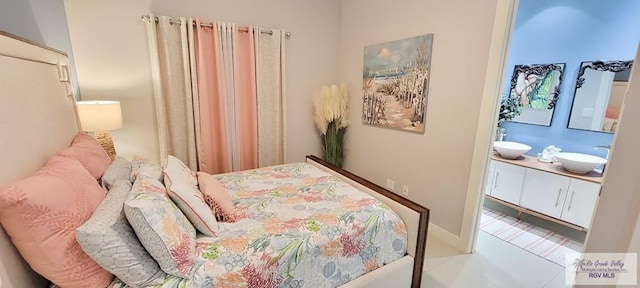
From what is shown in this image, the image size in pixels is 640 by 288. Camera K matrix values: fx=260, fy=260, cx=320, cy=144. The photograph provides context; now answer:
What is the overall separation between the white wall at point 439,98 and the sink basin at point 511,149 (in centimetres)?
85

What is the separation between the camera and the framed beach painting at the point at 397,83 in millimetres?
2400

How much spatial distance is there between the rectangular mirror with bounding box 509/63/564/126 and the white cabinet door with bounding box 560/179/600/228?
0.77 m

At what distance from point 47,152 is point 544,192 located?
3.76m

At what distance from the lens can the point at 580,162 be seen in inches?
90.3

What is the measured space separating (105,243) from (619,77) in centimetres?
382

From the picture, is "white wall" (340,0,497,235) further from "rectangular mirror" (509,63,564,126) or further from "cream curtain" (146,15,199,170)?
"cream curtain" (146,15,199,170)

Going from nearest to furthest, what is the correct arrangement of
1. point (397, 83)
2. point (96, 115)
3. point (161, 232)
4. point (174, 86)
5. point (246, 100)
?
point (161, 232)
point (96, 115)
point (174, 86)
point (397, 83)
point (246, 100)

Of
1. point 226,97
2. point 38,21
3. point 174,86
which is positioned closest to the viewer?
point 38,21

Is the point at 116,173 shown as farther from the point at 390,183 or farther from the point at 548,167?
the point at 548,167

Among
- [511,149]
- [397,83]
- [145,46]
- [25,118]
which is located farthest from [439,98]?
[145,46]

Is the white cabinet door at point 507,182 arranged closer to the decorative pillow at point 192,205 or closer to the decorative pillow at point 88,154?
the decorative pillow at point 192,205

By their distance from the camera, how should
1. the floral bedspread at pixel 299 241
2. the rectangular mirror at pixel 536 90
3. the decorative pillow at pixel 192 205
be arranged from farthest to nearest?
1. the rectangular mirror at pixel 536 90
2. the decorative pillow at pixel 192 205
3. the floral bedspread at pixel 299 241

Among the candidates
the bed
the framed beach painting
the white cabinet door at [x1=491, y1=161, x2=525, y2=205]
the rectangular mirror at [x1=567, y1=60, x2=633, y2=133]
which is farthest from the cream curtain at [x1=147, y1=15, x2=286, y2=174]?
the rectangular mirror at [x1=567, y1=60, x2=633, y2=133]

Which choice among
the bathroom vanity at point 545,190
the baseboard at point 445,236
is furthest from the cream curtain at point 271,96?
the bathroom vanity at point 545,190
